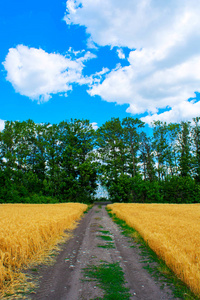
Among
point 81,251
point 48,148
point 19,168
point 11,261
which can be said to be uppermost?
point 48,148

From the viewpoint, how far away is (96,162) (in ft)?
168

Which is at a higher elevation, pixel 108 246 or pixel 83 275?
pixel 83 275

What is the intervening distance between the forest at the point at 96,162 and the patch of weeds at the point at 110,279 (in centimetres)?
3981

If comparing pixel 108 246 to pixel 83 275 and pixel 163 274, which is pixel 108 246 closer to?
pixel 83 275

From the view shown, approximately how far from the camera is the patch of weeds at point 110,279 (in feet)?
13.0

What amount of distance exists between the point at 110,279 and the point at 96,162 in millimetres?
46533

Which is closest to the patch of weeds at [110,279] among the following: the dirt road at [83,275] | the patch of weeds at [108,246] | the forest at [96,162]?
the dirt road at [83,275]

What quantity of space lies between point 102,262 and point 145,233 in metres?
2.96

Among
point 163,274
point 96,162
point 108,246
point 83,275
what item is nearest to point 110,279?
point 83,275

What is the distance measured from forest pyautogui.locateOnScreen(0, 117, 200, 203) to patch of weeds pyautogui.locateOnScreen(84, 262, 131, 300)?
131ft

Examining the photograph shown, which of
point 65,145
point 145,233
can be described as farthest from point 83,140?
point 145,233

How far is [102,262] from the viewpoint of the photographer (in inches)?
243

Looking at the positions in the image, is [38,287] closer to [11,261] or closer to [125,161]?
[11,261]

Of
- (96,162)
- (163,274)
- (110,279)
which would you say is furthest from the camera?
(96,162)
